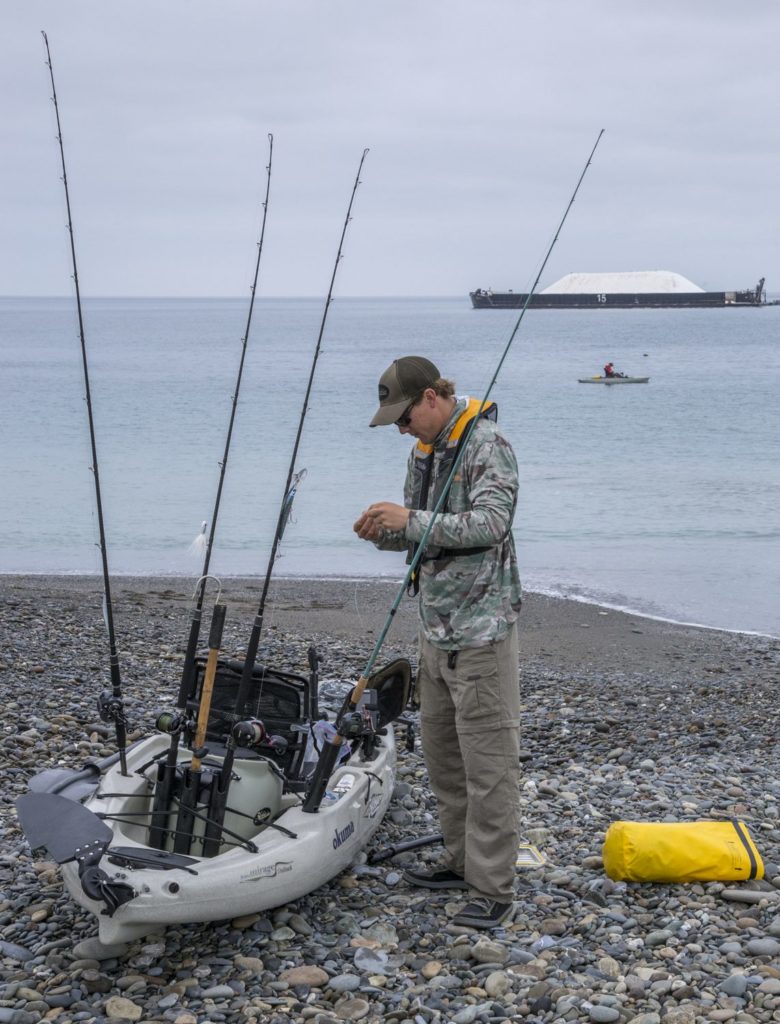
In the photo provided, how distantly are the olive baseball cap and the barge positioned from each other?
14694 cm

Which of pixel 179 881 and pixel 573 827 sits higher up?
pixel 179 881

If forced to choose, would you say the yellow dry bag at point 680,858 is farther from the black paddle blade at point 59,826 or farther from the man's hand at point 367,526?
the black paddle blade at point 59,826

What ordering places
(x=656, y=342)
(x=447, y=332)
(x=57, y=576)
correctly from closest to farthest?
(x=57, y=576), (x=656, y=342), (x=447, y=332)

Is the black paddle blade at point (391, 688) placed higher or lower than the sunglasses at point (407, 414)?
lower

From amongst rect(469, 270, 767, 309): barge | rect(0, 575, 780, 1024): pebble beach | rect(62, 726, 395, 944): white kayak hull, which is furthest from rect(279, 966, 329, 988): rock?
rect(469, 270, 767, 309): barge

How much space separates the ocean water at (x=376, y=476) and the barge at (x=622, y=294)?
3356 inches

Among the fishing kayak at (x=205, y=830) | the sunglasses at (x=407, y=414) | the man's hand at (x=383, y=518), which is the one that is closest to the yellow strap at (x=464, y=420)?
the sunglasses at (x=407, y=414)

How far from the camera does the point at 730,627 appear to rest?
1387 cm

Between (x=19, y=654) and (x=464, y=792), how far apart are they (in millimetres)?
5130

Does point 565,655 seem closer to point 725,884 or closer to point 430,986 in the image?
point 725,884

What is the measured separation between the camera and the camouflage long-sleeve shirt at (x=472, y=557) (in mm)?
4215

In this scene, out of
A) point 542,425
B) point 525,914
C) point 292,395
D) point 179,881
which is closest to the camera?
point 179,881

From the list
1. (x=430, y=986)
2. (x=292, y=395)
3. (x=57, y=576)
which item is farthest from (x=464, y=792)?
(x=292, y=395)

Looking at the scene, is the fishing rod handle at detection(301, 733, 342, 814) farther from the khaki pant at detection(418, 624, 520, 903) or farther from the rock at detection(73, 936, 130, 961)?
the rock at detection(73, 936, 130, 961)
